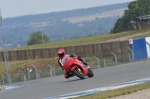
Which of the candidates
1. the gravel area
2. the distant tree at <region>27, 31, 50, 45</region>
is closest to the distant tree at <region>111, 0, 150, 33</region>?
the distant tree at <region>27, 31, 50, 45</region>

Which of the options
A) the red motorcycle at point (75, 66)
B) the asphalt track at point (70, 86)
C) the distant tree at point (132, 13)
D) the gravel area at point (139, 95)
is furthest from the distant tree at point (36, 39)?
the gravel area at point (139, 95)

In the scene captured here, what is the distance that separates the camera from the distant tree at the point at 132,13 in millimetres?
130500

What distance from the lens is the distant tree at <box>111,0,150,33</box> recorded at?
5138 inches

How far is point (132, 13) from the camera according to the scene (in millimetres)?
130500

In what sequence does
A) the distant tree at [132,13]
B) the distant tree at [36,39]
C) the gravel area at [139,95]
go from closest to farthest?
the gravel area at [139,95], the distant tree at [132,13], the distant tree at [36,39]

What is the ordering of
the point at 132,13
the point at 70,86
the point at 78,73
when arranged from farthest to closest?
1. the point at 132,13
2. the point at 78,73
3. the point at 70,86

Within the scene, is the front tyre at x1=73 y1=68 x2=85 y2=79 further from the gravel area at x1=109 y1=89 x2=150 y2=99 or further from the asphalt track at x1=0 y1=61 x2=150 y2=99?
the gravel area at x1=109 y1=89 x2=150 y2=99

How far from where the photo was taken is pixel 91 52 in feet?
222

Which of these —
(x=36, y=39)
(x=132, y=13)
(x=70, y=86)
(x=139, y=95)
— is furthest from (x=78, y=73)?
(x=36, y=39)

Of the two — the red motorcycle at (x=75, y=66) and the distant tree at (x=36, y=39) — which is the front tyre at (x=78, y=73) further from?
the distant tree at (x=36, y=39)

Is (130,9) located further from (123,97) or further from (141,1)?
(123,97)

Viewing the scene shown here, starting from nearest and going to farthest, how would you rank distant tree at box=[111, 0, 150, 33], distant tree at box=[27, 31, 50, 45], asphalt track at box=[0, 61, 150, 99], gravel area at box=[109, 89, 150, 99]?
gravel area at box=[109, 89, 150, 99], asphalt track at box=[0, 61, 150, 99], distant tree at box=[111, 0, 150, 33], distant tree at box=[27, 31, 50, 45]

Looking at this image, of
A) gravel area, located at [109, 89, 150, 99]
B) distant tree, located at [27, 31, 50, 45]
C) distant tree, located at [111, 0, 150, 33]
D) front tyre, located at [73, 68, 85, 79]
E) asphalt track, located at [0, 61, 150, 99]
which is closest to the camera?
gravel area, located at [109, 89, 150, 99]

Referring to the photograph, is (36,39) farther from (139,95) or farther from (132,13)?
(139,95)
